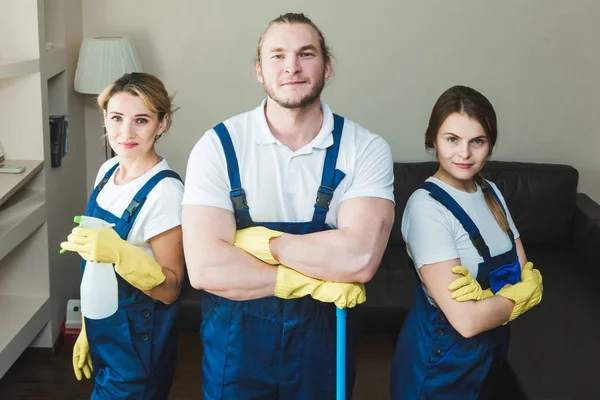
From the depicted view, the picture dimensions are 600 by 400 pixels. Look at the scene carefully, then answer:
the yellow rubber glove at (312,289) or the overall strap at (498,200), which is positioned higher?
the overall strap at (498,200)

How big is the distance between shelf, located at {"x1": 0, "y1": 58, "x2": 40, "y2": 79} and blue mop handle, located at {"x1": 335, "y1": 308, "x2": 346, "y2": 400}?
5.74 ft

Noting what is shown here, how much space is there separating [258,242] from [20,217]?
65.9 inches

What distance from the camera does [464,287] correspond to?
6.98 feet

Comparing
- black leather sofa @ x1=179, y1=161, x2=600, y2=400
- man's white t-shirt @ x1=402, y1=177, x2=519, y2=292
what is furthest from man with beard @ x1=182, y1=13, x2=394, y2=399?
black leather sofa @ x1=179, y1=161, x2=600, y2=400

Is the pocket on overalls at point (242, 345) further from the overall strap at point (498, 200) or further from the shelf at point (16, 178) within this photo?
the shelf at point (16, 178)

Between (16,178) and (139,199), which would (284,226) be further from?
A: (16,178)

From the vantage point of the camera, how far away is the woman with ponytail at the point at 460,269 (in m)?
2.17

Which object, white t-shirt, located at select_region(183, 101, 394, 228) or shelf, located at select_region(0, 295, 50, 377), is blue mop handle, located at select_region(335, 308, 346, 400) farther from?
shelf, located at select_region(0, 295, 50, 377)

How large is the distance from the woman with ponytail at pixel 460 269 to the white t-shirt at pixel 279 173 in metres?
0.17

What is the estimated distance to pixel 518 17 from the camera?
166 inches

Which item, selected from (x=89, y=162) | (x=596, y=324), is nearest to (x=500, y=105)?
(x=596, y=324)

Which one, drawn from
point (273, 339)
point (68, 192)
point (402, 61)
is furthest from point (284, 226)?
point (402, 61)

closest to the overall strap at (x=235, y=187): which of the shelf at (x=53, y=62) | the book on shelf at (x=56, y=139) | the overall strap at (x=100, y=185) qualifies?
the overall strap at (x=100, y=185)

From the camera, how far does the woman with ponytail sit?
217 centimetres
